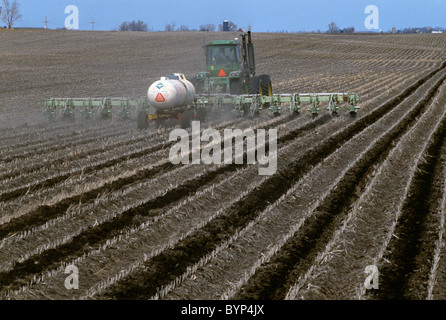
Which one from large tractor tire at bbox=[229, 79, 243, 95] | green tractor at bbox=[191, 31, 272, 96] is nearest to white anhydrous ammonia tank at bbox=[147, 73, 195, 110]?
green tractor at bbox=[191, 31, 272, 96]

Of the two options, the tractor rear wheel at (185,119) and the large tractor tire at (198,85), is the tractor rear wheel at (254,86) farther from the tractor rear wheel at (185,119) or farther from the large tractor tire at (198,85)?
the tractor rear wheel at (185,119)

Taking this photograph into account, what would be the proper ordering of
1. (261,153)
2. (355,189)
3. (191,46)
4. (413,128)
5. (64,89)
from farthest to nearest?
(191,46), (64,89), (413,128), (261,153), (355,189)

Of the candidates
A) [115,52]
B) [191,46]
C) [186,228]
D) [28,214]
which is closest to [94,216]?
[28,214]

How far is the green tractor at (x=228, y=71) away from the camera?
19484 mm

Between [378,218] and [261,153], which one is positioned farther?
[261,153]

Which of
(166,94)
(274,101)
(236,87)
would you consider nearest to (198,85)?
(236,87)

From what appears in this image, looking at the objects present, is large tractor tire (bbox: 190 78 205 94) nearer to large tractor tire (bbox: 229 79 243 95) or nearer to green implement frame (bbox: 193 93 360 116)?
large tractor tire (bbox: 229 79 243 95)

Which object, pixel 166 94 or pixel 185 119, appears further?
pixel 185 119

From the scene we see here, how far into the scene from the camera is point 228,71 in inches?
776

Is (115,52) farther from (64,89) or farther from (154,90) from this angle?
(154,90)

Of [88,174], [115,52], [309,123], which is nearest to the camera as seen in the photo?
[88,174]

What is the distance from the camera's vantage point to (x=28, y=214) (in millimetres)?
7887

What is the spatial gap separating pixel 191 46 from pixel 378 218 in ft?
177

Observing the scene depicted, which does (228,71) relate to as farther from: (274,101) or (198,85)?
(274,101)
